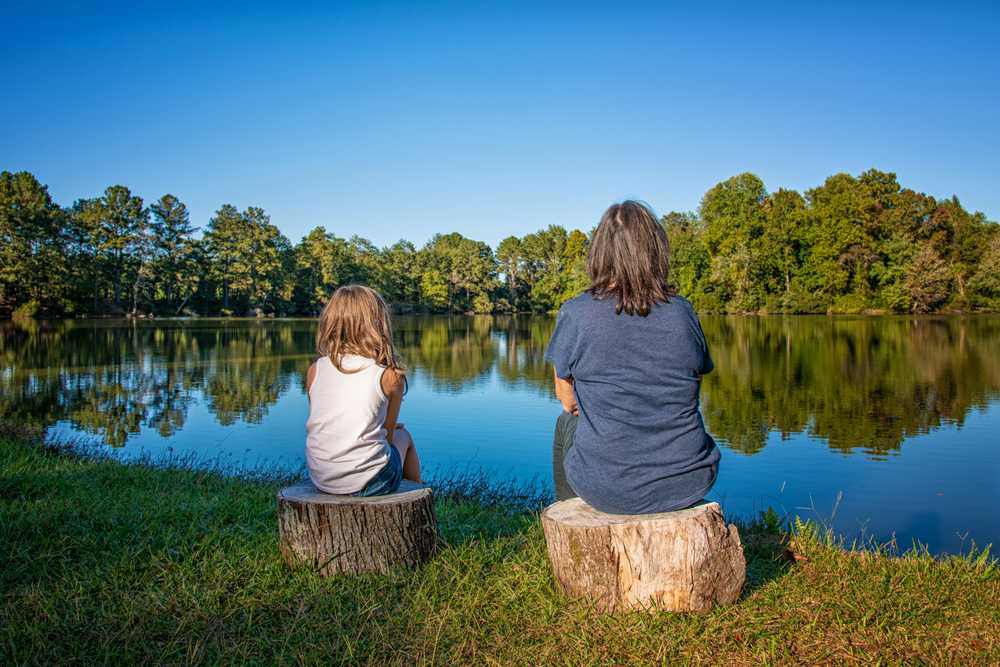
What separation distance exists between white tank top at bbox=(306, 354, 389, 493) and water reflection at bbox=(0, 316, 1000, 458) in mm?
8639

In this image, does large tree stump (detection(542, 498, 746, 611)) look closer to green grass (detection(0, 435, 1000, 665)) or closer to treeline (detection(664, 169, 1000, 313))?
green grass (detection(0, 435, 1000, 665))

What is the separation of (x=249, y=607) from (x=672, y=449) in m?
1.82

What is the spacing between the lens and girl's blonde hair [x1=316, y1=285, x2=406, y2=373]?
3.27 metres

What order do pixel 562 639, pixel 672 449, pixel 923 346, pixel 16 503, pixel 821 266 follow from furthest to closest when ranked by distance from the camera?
pixel 821 266 < pixel 923 346 < pixel 16 503 < pixel 672 449 < pixel 562 639

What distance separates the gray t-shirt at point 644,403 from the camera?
268 cm

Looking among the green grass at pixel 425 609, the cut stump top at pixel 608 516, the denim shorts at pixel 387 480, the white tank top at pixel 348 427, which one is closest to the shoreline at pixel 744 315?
the green grass at pixel 425 609

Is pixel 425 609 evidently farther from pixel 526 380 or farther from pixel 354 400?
pixel 526 380

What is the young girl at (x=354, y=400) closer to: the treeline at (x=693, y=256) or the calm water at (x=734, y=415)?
the calm water at (x=734, y=415)

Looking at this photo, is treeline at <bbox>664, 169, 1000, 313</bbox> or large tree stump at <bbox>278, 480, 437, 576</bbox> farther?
treeline at <bbox>664, 169, 1000, 313</bbox>

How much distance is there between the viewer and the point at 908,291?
50125 mm

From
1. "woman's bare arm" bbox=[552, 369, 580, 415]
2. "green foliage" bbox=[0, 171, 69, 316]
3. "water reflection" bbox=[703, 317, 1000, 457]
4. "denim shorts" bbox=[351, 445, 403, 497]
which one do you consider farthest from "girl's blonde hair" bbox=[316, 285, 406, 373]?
"green foliage" bbox=[0, 171, 69, 316]

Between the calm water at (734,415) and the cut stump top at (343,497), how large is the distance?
183 inches

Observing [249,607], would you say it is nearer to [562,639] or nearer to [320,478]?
[320,478]

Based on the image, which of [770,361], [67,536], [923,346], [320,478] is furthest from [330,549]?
[923,346]
